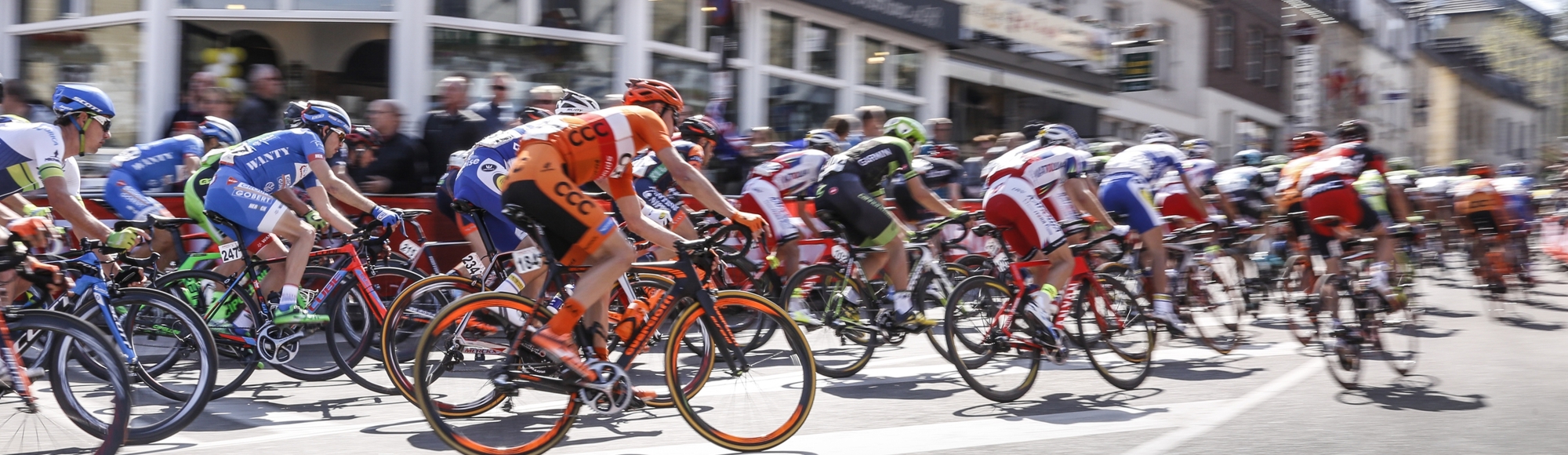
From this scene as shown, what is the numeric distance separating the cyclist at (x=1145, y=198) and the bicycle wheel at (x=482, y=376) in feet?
14.0

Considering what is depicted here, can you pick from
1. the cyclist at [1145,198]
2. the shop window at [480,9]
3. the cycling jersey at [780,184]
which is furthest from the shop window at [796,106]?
the cyclist at [1145,198]

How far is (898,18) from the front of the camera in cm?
1852

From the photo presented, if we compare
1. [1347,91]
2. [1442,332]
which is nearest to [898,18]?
[1442,332]

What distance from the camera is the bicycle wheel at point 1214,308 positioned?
884 centimetres

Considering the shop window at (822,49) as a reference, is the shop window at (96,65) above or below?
below

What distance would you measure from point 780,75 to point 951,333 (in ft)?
33.7

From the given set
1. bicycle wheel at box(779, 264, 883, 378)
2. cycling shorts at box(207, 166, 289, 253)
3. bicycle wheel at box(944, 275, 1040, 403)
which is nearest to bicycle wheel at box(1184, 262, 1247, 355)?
bicycle wheel at box(944, 275, 1040, 403)

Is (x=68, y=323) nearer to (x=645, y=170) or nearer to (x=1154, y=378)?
(x=645, y=170)

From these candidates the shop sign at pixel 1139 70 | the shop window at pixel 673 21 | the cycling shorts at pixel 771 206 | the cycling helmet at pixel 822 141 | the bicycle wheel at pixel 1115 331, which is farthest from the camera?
the shop sign at pixel 1139 70

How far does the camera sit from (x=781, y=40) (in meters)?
16.6

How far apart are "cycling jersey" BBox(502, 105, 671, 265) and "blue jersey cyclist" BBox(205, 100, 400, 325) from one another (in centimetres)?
207

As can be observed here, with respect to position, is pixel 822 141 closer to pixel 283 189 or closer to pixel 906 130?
pixel 906 130

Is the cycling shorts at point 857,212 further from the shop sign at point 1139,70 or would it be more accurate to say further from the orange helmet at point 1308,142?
the shop sign at point 1139,70

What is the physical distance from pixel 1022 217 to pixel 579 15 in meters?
7.32
